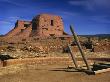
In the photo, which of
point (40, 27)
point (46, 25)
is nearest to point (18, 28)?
point (40, 27)

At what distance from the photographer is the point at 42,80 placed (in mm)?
9562

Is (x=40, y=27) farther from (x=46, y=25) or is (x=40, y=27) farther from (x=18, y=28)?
(x=18, y=28)

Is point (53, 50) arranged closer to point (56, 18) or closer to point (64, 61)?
point (64, 61)

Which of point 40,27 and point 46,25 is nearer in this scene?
point 40,27

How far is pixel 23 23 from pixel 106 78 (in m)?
39.6

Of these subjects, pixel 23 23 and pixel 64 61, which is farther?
pixel 23 23

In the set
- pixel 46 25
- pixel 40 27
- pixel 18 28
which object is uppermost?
pixel 46 25

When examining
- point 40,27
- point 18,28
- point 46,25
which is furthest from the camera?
point 18,28

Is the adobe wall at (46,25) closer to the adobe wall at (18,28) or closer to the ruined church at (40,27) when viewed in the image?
the ruined church at (40,27)

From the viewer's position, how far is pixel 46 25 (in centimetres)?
4541

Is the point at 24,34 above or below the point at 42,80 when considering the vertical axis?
above

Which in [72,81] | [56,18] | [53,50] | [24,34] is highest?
[56,18]

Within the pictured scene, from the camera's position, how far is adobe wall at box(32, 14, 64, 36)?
4462cm

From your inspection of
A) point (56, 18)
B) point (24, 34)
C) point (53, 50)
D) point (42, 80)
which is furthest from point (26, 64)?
point (56, 18)
